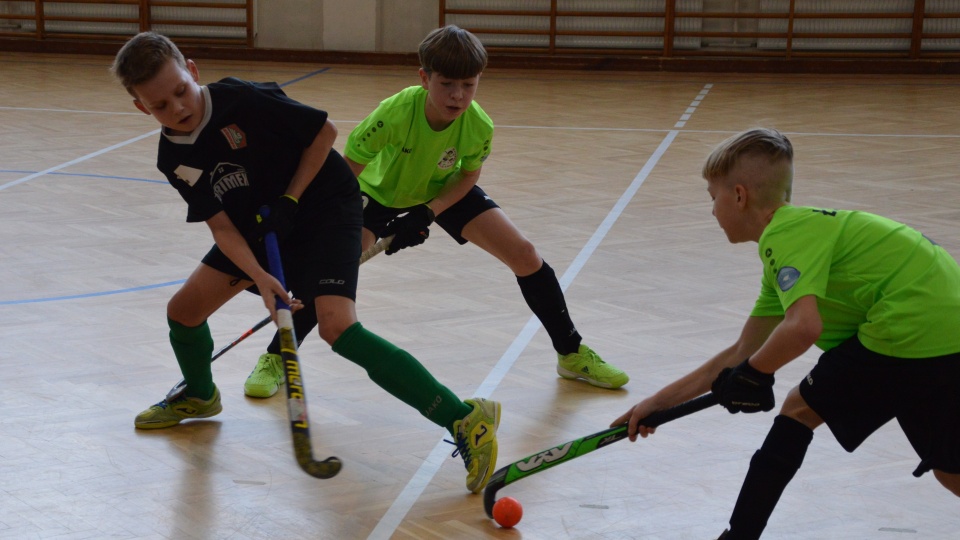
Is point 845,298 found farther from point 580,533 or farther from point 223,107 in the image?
point 223,107

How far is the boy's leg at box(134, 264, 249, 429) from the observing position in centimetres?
280

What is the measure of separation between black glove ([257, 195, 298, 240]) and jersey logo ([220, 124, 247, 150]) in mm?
173

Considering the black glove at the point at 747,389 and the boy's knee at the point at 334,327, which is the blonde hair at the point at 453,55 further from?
the black glove at the point at 747,389

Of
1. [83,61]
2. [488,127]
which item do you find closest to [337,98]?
[83,61]

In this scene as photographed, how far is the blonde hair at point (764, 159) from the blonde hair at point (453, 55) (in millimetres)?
1047

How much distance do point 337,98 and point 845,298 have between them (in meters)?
8.42

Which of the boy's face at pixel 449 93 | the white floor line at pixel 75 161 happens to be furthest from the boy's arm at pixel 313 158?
the white floor line at pixel 75 161

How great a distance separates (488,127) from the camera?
325 cm

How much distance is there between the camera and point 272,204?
104 inches

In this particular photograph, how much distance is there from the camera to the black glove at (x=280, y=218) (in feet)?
8.29

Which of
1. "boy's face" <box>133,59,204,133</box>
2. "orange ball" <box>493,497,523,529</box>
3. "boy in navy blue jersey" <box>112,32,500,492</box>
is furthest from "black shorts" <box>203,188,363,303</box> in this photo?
"orange ball" <box>493,497,523,529</box>

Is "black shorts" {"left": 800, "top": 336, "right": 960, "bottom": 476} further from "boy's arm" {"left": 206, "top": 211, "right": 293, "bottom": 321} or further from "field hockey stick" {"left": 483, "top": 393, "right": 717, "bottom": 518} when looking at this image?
"boy's arm" {"left": 206, "top": 211, "right": 293, "bottom": 321}

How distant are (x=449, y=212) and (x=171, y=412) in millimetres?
1002

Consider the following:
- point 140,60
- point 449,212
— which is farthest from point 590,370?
point 140,60
